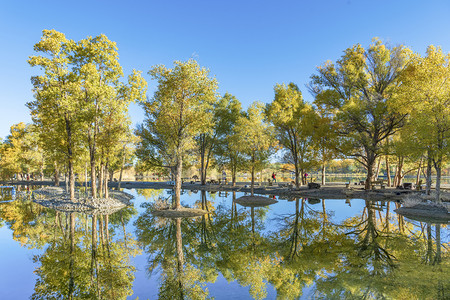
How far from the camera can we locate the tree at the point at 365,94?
95.9ft

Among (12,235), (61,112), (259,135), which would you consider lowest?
(12,235)

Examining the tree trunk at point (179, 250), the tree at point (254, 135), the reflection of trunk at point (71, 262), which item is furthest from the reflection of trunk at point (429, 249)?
the tree at point (254, 135)

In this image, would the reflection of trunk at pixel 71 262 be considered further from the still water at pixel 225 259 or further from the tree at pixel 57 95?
the tree at pixel 57 95

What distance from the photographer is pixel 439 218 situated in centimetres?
1833

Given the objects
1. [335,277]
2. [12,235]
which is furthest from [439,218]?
[12,235]

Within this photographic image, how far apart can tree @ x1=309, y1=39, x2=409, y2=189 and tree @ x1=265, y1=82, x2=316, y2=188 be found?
3.38 meters

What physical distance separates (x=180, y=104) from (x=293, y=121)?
56.4 ft

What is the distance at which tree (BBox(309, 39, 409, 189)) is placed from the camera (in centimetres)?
2922

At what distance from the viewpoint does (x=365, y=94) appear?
33062 mm

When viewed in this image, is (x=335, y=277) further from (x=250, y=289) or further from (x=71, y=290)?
(x=71, y=290)

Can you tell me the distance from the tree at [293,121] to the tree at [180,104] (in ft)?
43.9

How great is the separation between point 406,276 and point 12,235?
63.4ft

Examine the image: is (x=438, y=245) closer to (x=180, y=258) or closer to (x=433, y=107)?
(x=180, y=258)

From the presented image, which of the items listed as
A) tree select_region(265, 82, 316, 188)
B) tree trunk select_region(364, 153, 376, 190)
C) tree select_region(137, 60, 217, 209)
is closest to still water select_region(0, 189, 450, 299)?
tree select_region(137, 60, 217, 209)
